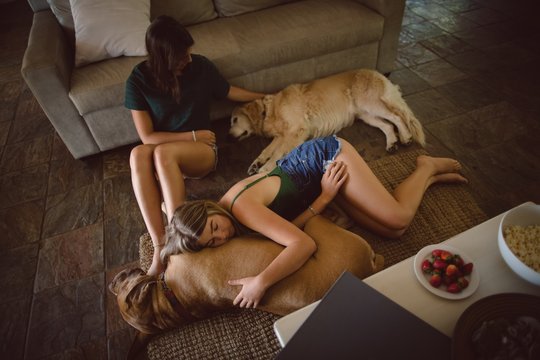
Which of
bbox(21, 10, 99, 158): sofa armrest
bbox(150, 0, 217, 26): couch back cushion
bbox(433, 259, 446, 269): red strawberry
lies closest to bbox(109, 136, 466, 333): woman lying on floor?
bbox(433, 259, 446, 269): red strawberry

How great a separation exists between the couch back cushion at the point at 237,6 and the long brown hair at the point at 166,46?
1.10m

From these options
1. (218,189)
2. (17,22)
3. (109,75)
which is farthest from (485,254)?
(17,22)

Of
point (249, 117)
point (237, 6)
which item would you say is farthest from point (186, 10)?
point (249, 117)

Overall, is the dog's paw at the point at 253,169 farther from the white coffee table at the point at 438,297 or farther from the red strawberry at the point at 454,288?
the red strawberry at the point at 454,288

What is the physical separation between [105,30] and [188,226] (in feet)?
5.56

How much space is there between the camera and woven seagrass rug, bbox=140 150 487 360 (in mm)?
1342

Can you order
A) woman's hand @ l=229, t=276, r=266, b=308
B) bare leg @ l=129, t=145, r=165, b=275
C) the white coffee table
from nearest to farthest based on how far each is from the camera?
1. the white coffee table
2. woman's hand @ l=229, t=276, r=266, b=308
3. bare leg @ l=129, t=145, r=165, b=275

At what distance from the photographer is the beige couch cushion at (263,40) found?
206 cm

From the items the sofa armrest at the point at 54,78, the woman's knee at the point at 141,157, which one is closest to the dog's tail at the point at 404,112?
the woman's knee at the point at 141,157

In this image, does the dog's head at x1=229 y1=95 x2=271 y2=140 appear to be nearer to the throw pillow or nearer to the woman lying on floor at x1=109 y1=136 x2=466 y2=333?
the throw pillow

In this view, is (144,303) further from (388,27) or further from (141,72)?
(388,27)

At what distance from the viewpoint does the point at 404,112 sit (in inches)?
90.8

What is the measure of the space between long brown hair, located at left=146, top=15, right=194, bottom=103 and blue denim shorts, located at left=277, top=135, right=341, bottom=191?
2.41 feet

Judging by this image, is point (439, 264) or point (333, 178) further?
point (333, 178)
